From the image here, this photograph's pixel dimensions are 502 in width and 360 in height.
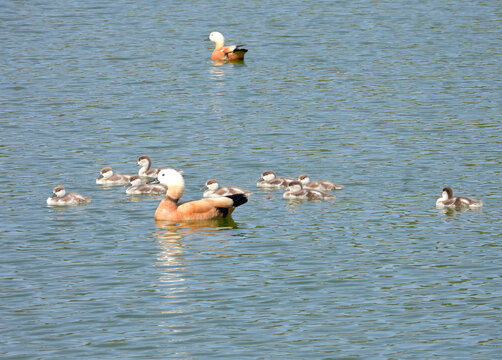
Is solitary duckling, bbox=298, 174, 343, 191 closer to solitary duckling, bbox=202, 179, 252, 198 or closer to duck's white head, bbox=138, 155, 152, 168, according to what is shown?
solitary duckling, bbox=202, 179, 252, 198

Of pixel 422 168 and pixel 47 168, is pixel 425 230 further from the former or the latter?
pixel 47 168

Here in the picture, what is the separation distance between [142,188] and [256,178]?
236 centimetres

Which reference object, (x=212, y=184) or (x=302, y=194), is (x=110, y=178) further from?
(x=302, y=194)

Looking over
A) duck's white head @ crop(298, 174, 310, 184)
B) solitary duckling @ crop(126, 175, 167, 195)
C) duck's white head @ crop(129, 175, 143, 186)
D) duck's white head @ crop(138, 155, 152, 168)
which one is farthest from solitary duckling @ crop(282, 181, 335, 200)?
duck's white head @ crop(138, 155, 152, 168)

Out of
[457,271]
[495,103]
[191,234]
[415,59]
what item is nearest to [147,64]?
[415,59]

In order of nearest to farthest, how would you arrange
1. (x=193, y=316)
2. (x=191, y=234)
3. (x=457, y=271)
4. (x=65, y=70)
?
(x=193, y=316), (x=457, y=271), (x=191, y=234), (x=65, y=70)

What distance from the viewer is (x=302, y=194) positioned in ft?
67.1

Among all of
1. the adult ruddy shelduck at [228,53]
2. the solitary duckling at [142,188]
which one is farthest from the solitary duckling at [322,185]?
the adult ruddy shelduck at [228,53]

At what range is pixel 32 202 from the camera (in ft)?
67.3

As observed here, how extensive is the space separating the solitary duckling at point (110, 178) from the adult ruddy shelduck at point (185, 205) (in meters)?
2.06

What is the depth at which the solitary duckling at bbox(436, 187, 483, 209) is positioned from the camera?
19172 millimetres

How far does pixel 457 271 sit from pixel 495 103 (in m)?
12.8

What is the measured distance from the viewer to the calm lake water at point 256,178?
14062mm

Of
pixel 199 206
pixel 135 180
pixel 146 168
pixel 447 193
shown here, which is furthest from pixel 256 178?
pixel 447 193
